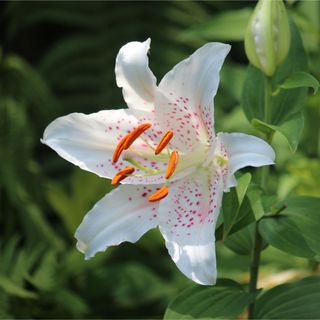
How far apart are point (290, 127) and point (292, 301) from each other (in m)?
0.25

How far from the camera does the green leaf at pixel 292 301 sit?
1.00 metres

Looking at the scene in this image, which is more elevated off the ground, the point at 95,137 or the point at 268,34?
the point at 268,34

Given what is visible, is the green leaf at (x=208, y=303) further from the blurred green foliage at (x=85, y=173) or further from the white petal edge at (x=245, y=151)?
the white petal edge at (x=245, y=151)

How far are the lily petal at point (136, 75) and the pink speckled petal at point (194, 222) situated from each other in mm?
120

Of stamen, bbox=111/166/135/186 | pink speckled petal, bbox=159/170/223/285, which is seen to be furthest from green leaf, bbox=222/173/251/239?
stamen, bbox=111/166/135/186

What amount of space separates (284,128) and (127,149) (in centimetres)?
22

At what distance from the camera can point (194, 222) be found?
3.08 feet

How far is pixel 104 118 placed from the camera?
988mm

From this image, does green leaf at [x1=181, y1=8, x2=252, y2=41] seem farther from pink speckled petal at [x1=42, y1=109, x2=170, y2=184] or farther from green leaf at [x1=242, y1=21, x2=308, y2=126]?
pink speckled petal at [x1=42, y1=109, x2=170, y2=184]

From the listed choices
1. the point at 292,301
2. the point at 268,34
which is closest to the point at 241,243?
the point at 292,301

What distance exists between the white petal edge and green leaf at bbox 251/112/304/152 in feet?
0.14

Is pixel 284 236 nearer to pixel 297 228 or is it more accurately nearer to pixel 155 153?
pixel 297 228

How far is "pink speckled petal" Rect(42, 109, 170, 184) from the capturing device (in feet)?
3.23

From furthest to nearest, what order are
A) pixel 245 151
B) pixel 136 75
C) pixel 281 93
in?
1. pixel 281 93
2. pixel 136 75
3. pixel 245 151
